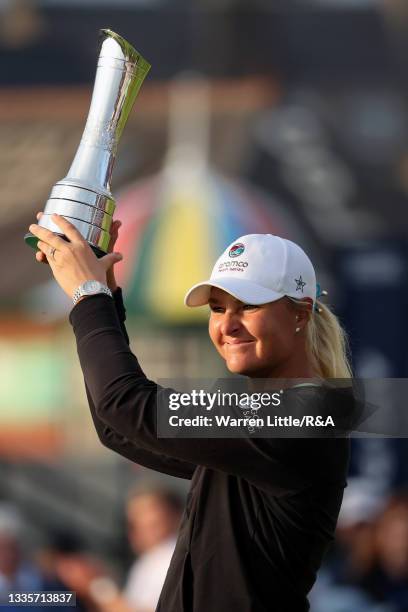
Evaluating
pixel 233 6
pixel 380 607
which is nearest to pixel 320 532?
pixel 380 607

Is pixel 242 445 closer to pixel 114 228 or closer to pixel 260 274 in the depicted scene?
pixel 260 274

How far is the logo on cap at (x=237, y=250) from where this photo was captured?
209 centimetres

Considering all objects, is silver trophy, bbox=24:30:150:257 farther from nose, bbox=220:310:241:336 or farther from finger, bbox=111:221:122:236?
nose, bbox=220:310:241:336

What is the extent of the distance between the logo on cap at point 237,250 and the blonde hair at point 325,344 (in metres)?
0.13

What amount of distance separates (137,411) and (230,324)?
0.25 meters

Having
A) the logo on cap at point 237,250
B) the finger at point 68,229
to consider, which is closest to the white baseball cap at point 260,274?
the logo on cap at point 237,250

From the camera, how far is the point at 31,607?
2.92 m

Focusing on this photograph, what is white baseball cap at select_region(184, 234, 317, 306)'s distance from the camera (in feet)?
6.59

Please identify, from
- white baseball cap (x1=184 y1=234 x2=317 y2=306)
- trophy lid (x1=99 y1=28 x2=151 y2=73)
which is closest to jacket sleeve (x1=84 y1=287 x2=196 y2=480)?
white baseball cap (x1=184 y1=234 x2=317 y2=306)

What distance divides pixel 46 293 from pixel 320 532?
6.26 metres

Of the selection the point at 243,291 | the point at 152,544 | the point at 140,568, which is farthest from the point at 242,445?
the point at 140,568

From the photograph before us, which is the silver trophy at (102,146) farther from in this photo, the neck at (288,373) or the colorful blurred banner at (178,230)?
the colorful blurred banner at (178,230)

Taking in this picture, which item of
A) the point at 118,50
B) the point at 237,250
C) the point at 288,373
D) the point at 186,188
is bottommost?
the point at 288,373

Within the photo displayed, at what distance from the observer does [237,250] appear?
2.10 m
